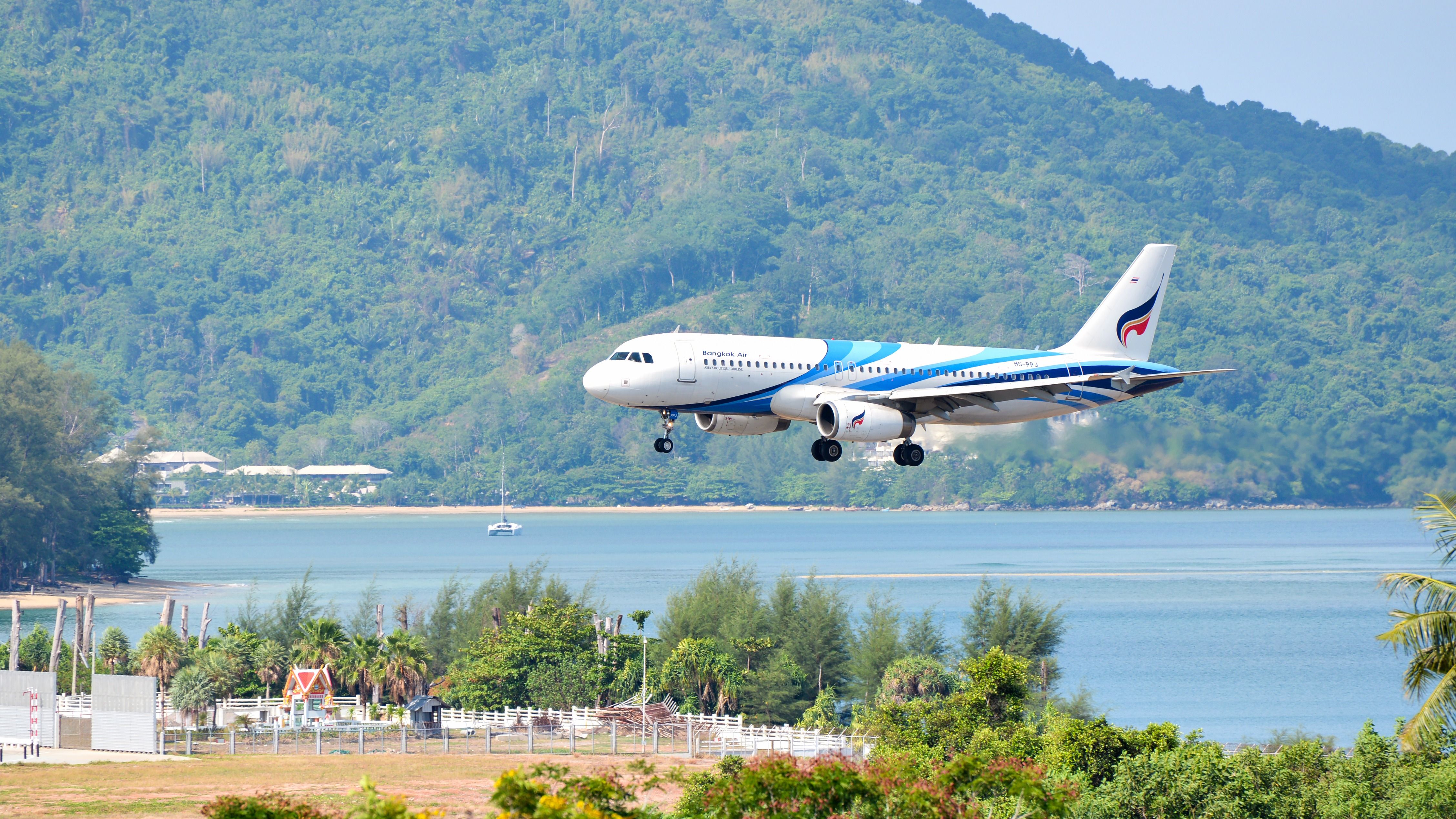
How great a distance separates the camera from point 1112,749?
5038cm

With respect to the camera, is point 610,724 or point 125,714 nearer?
point 125,714

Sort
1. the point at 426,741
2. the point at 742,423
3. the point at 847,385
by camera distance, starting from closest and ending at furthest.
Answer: the point at 742,423 → the point at 847,385 → the point at 426,741

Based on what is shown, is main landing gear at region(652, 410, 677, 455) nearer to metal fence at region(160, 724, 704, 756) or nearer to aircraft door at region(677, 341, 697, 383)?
aircraft door at region(677, 341, 697, 383)

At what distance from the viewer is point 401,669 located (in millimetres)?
93000

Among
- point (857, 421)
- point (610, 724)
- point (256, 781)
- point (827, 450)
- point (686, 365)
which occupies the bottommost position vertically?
point (256, 781)

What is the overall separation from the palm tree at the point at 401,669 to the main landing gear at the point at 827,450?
45149mm

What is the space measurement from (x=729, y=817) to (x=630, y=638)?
6592 cm

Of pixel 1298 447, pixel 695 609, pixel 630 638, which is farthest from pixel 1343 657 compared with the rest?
pixel 630 638

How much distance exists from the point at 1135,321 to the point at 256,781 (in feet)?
127

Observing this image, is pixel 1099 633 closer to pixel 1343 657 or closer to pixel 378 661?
pixel 1343 657

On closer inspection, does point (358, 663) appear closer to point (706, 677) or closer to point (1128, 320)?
point (706, 677)

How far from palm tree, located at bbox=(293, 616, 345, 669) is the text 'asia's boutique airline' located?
45.3 meters

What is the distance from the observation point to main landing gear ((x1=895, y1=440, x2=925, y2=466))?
5506 cm

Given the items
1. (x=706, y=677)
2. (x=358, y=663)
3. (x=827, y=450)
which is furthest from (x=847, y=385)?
(x=358, y=663)
